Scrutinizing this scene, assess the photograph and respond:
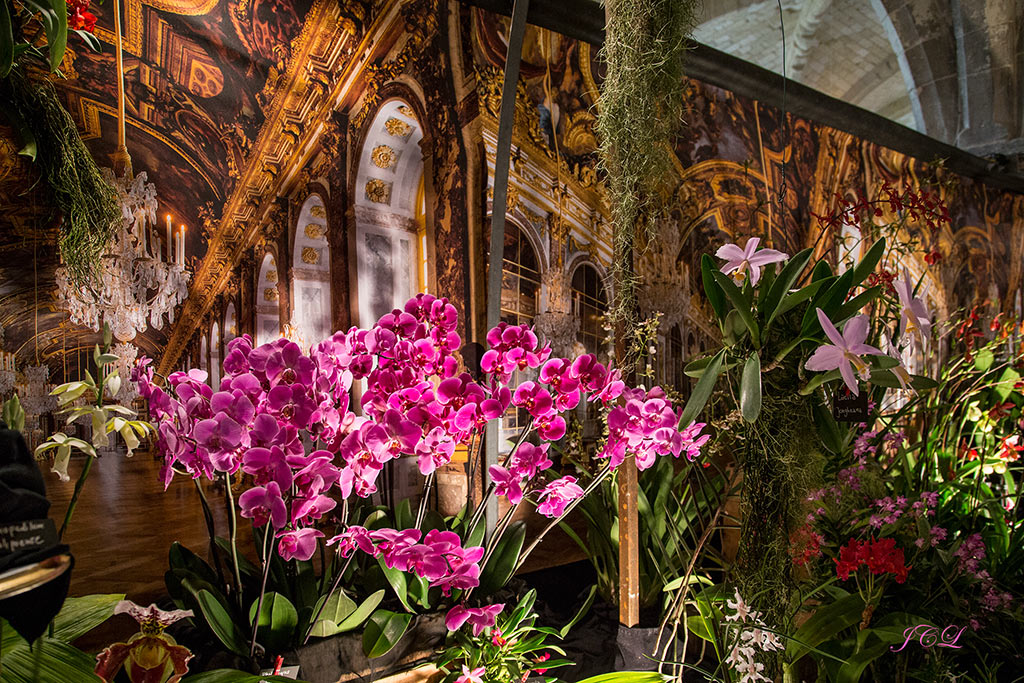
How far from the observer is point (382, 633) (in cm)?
129

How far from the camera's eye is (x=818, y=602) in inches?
68.1

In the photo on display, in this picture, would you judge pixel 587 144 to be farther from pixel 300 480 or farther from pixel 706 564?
pixel 706 564

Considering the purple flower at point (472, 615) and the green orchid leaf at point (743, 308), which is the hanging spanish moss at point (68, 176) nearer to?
the purple flower at point (472, 615)

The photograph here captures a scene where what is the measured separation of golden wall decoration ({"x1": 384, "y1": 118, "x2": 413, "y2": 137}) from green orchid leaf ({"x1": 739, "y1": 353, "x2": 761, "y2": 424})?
132 cm

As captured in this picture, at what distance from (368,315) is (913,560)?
1770 millimetres

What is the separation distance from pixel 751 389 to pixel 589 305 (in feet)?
3.67

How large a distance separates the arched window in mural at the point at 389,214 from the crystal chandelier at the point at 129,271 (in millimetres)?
524

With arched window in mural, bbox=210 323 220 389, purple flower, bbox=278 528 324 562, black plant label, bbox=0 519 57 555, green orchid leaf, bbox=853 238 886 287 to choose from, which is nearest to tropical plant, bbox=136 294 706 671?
purple flower, bbox=278 528 324 562

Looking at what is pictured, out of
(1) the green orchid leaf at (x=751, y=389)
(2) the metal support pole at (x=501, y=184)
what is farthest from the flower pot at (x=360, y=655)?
(1) the green orchid leaf at (x=751, y=389)

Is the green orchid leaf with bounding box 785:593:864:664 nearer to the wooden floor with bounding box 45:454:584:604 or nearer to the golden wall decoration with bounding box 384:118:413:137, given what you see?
the wooden floor with bounding box 45:454:584:604

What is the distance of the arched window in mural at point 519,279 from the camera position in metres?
1.89

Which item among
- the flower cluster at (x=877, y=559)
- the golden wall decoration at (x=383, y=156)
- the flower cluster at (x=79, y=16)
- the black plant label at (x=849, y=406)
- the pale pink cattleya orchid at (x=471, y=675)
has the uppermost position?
the flower cluster at (x=79, y=16)

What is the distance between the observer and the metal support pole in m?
1.43

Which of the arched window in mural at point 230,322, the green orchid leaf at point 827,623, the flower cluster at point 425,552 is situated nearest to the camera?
the flower cluster at point 425,552
